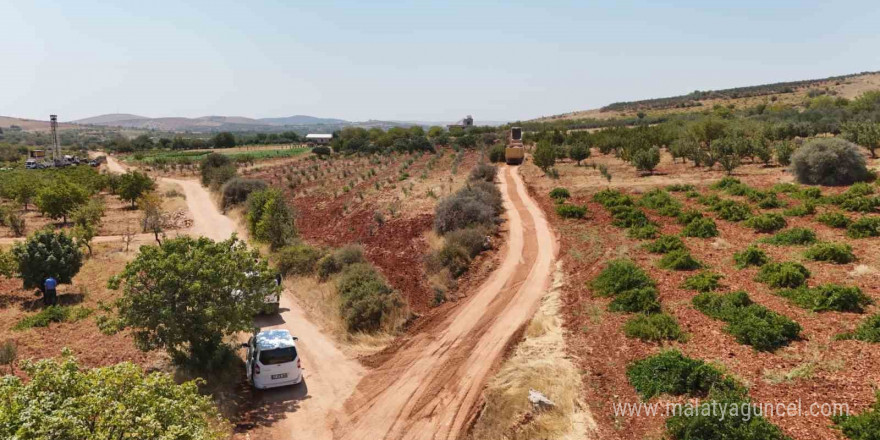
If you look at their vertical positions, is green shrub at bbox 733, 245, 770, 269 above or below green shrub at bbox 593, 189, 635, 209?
below

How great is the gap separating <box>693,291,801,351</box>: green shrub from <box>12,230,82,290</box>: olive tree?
24683 millimetres

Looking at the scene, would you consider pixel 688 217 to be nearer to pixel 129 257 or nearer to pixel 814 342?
pixel 814 342

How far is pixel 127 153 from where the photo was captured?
12675 centimetres

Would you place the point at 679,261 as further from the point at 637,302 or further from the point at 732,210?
the point at 732,210

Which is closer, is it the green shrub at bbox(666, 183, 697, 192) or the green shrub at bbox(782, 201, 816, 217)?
the green shrub at bbox(782, 201, 816, 217)

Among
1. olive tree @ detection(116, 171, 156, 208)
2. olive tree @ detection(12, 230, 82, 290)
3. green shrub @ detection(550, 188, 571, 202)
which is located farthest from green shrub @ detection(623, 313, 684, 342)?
olive tree @ detection(116, 171, 156, 208)

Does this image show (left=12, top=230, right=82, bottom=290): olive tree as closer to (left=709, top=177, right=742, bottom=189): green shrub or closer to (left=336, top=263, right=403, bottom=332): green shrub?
(left=336, top=263, right=403, bottom=332): green shrub

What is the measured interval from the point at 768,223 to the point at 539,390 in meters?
15.5

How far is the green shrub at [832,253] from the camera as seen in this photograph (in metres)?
16.1

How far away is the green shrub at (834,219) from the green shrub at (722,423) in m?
14.9

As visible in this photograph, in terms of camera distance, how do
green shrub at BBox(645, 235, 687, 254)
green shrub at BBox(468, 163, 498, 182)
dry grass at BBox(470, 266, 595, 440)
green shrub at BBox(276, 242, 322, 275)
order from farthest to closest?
green shrub at BBox(468, 163, 498, 182), green shrub at BBox(276, 242, 322, 275), green shrub at BBox(645, 235, 687, 254), dry grass at BBox(470, 266, 595, 440)

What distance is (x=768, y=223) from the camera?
20.8m

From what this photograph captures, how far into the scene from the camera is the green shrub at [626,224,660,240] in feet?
73.7

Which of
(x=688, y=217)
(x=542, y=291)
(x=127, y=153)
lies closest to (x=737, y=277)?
(x=542, y=291)
